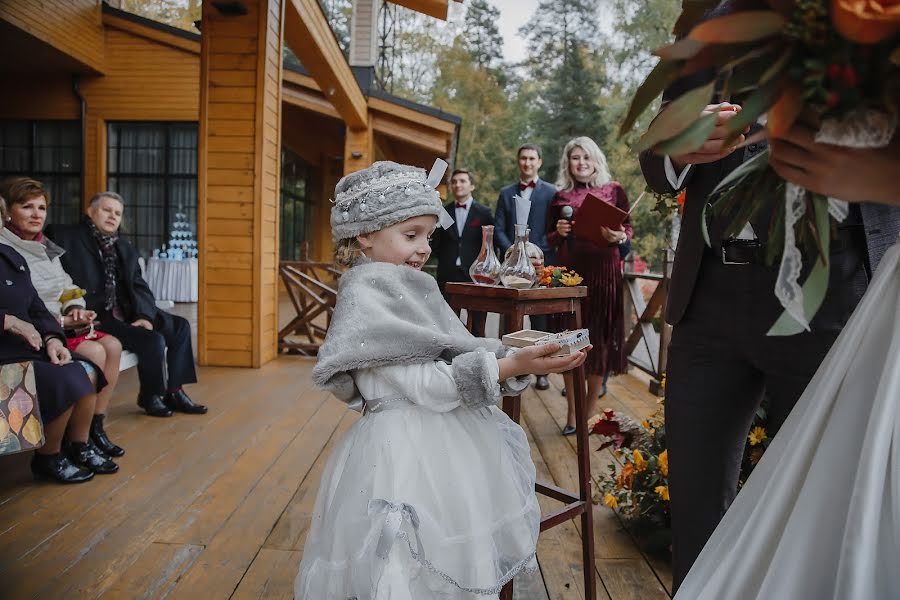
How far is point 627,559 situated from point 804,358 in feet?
3.98

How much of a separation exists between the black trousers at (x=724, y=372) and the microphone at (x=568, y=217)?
7.61ft

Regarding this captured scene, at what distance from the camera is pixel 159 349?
3.56 metres

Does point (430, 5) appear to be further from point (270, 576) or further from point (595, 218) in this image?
point (270, 576)

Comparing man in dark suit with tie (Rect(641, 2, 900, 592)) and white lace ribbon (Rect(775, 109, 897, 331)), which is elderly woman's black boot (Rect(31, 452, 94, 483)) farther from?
white lace ribbon (Rect(775, 109, 897, 331))

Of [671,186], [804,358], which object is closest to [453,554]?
[804,358]

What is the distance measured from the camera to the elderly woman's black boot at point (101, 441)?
2.95 metres

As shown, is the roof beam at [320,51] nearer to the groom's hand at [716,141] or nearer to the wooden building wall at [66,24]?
the wooden building wall at [66,24]

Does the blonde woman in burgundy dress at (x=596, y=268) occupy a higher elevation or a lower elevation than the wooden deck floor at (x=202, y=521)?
higher

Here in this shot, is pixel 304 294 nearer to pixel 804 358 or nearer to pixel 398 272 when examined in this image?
pixel 398 272

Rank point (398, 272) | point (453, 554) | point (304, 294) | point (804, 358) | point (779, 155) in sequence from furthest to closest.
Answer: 1. point (304, 294)
2. point (398, 272)
3. point (453, 554)
4. point (804, 358)
5. point (779, 155)

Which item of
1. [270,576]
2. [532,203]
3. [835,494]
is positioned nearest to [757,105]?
[835,494]

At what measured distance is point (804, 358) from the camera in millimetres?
1191

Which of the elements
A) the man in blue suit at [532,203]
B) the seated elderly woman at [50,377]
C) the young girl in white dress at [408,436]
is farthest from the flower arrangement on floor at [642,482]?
the seated elderly woman at [50,377]

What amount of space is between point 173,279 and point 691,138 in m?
10.4
